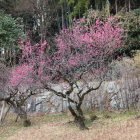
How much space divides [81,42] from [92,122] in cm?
448

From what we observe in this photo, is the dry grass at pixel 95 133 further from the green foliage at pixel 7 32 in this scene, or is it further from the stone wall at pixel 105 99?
the green foliage at pixel 7 32

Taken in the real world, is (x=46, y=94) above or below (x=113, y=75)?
below

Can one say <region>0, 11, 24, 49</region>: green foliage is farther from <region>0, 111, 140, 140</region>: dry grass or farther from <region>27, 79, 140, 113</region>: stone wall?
<region>0, 111, 140, 140</region>: dry grass

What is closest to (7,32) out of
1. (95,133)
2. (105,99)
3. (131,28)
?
(105,99)

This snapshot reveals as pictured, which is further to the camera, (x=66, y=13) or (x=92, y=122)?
(x=66, y=13)

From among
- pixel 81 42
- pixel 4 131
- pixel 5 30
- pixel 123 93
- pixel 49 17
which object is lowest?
pixel 4 131

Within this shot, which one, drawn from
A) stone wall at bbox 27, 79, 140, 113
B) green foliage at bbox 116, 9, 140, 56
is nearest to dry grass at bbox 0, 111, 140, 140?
stone wall at bbox 27, 79, 140, 113

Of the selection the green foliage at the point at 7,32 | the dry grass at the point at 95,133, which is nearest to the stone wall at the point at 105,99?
the dry grass at the point at 95,133

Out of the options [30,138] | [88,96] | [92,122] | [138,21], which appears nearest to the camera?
[30,138]

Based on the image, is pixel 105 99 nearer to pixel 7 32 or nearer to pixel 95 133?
pixel 95 133

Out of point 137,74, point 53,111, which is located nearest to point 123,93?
point 137,74

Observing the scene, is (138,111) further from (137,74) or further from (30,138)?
(30,138)

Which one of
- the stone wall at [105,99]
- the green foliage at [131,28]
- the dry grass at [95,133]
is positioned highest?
the green foliage at [131,28]

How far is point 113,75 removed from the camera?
10.4 meters
